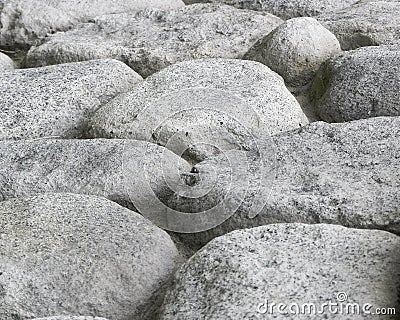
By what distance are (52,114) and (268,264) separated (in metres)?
0.71

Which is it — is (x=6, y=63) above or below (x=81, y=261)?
below

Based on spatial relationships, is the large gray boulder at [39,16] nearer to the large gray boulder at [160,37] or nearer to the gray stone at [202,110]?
the large gray boulder at [160,37]

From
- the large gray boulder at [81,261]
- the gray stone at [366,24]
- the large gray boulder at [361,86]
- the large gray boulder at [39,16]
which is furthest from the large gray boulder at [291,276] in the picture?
the large gray boulder at [39,16]

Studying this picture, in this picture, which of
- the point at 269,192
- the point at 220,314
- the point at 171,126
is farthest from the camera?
the point at 171,126

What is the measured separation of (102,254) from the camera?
44.7 inches

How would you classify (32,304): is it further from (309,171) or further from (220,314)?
(309,171)

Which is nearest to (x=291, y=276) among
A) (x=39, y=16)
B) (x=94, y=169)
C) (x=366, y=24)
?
(x=94, y=169)

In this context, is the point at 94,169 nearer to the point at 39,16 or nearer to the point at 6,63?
the point at 6,63

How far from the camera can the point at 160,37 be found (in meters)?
1.93

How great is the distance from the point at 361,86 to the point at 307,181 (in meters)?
0.36

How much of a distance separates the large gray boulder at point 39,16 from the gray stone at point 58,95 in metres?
0.35

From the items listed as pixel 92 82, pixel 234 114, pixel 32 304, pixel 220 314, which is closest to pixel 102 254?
pixel 32 304

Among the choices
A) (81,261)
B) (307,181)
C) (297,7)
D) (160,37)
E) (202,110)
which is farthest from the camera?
(297,7)

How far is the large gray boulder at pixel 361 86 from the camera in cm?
151
